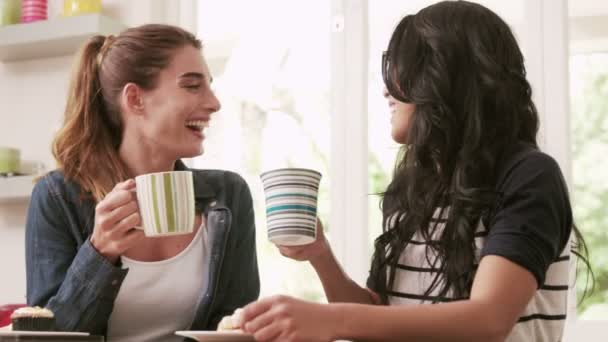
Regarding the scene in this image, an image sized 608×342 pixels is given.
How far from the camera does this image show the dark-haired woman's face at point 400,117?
134 cm

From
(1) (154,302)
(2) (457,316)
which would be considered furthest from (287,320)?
(1) (154,302)

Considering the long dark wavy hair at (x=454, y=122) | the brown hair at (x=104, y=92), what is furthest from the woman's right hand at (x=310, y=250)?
the brown hair at (x=104, y=92)

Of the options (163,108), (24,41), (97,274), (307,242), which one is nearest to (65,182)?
(163,108)

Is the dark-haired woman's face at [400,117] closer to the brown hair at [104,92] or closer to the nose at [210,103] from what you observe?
the nose at [210,103]

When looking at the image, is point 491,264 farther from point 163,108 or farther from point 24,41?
point 24,41

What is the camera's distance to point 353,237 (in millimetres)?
2521

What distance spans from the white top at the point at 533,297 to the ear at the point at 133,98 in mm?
789

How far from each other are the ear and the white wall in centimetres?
109

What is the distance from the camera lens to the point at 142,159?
6.05 feet

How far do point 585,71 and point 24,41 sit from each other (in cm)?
181

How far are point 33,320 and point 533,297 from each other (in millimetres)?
762

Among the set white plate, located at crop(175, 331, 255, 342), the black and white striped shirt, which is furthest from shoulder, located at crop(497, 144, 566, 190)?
white plate, located at crop(175, 331, 255, 342)

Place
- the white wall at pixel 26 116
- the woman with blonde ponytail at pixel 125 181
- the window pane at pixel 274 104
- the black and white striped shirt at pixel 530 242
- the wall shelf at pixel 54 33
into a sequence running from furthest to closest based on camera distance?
the white wall at pixel 26 116 → the wall shelf at pixel 54 33 → the window pane at pixel 274 104 → the woman with blonde ponytail at pixel 125 181 → the black and white striped shirt at pixel 530 242

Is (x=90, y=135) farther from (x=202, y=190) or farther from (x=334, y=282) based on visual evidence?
(x=334, y=282)
